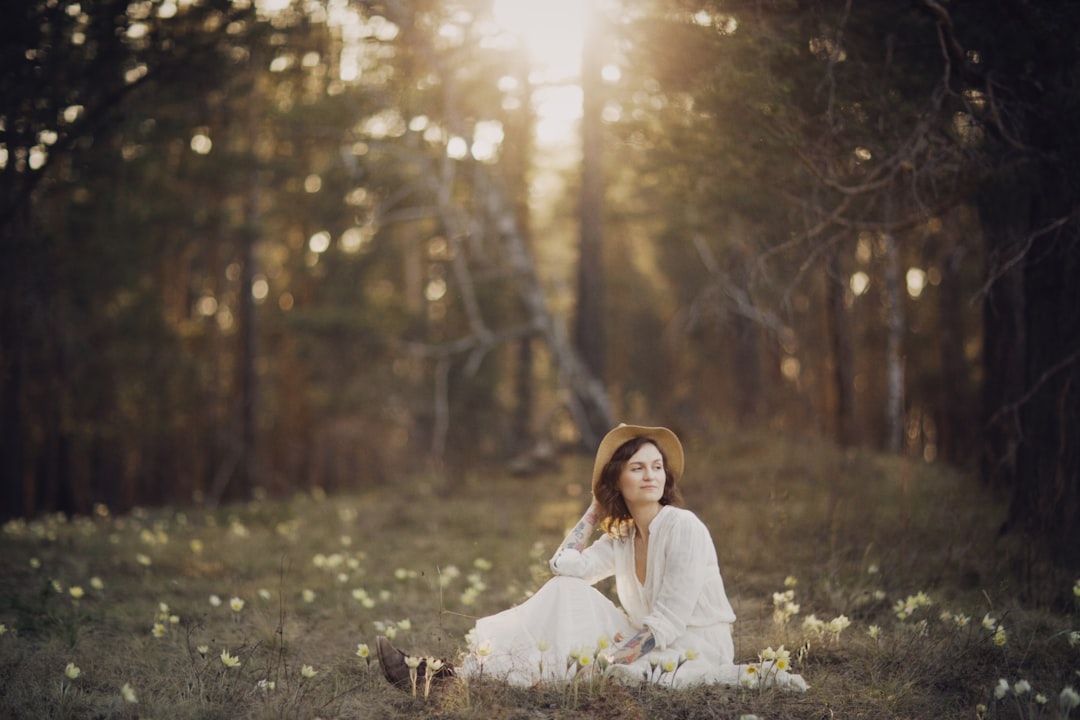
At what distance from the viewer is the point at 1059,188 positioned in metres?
6.72

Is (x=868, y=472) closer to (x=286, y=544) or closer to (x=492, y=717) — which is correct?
(x=286, y=544)

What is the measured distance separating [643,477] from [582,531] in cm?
46

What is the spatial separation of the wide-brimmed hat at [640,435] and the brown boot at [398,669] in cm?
122

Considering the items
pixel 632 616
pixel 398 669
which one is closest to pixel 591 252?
pixel 632 616

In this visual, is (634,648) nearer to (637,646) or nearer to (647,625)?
(637,646)

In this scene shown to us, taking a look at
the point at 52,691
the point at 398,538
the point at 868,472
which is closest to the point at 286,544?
the point at 398,538

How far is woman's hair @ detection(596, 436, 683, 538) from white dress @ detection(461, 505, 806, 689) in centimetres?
29

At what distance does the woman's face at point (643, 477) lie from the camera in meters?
4.39

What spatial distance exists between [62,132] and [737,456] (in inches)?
387

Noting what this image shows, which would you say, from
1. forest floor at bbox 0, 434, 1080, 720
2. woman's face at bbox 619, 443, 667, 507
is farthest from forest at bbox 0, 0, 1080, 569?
woman's face at bbox 619, 443, 667, 507

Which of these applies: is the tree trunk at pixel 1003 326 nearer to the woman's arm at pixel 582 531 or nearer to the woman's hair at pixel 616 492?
the woman's hair at pixel 616 492

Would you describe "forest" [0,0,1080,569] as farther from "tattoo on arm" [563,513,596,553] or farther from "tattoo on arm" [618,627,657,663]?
"tattoo on arm" [618,627,657,663]

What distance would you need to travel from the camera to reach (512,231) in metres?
13.1

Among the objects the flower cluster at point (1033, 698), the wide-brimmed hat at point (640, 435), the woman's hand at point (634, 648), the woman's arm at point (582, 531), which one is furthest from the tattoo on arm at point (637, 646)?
the flower cluster at point (1033, 698)
